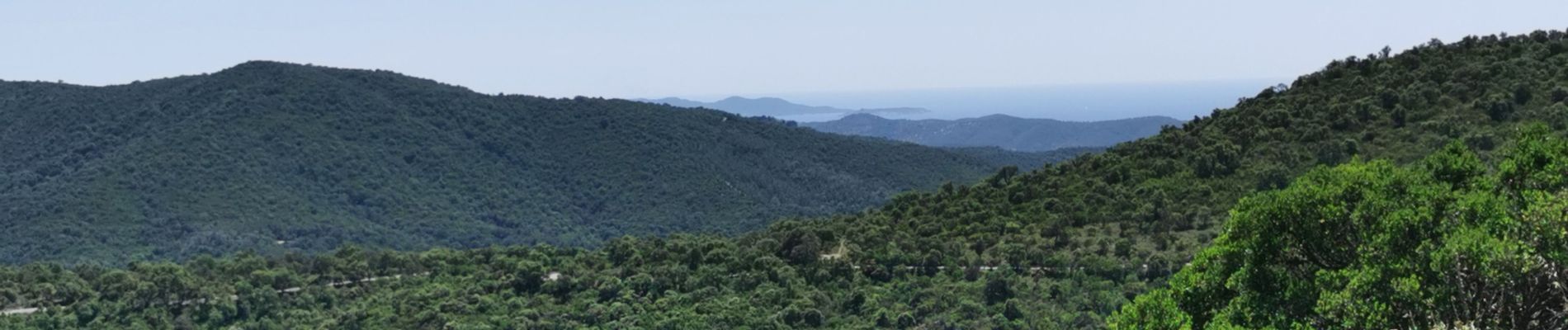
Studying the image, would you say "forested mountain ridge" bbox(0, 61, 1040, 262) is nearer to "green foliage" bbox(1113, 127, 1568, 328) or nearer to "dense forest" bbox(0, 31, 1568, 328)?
"dense forest" bbox(0, 31, 1568, 328)

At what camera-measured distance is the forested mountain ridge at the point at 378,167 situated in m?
80.9

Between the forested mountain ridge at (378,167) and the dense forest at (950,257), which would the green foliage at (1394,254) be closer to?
the dense forest at (950,257)

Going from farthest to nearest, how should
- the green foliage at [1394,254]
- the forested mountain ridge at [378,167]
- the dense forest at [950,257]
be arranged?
the forested mountain ridge at [378,167] → the dense forest at [950,257] → the green foliage at [1394,254]

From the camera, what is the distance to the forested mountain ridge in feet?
265

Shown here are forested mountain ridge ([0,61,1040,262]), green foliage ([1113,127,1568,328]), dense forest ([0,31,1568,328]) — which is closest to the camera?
green foliage ([1113,127,1568,328])

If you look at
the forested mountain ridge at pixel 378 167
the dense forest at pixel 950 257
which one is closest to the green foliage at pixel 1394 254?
the dense forest at pixel 950 257

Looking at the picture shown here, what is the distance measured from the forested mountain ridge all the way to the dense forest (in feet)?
128

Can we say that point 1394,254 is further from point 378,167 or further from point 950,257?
point 378,167

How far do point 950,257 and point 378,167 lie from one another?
71949 millimetres

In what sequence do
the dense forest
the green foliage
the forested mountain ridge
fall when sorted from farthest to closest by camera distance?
1. the forested mountain ridge
2. the dense forest
3. the green foliage

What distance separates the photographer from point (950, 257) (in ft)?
105

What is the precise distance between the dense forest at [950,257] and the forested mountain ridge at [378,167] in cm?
3913

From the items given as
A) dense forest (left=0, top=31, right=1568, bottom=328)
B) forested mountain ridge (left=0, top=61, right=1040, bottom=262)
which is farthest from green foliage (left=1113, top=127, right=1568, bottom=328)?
forested mountain ridge (left=0, top=61, right=1040, bottom=262)

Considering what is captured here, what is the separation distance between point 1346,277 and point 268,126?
95351 millimetres
